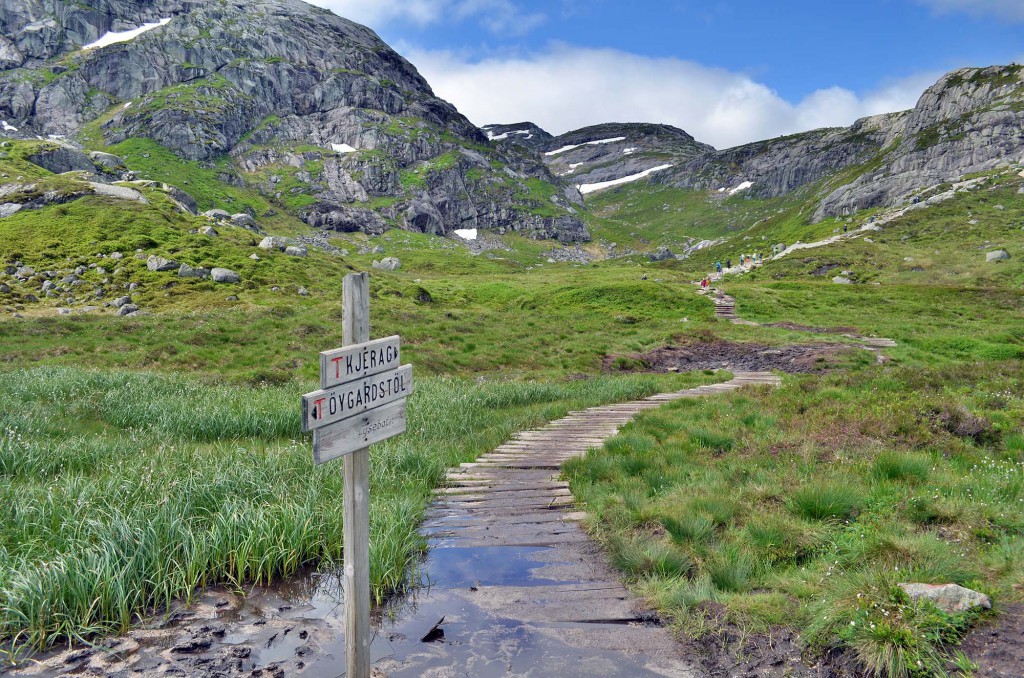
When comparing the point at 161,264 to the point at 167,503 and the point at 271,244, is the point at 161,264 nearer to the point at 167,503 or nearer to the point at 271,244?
the point at 271,244

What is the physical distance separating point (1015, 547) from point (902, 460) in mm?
3184

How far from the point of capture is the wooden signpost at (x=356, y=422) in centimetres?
428

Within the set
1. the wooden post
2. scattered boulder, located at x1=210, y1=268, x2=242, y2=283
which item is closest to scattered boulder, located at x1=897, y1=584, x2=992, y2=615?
the wooden post

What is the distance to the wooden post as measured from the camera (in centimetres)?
451

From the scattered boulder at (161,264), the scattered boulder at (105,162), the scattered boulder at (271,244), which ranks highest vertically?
the scattered boulder at (105,162)

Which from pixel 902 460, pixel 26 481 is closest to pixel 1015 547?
pixel 902 460

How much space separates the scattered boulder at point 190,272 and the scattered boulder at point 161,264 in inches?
36.4

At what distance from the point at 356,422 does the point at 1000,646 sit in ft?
18.2


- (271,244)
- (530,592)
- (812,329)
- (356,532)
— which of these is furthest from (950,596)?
(271,244)

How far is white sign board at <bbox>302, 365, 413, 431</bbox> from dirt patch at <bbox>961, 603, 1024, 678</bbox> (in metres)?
5.12

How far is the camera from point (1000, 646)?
4.52 meters

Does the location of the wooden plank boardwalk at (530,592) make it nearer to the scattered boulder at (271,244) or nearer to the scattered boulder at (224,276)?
the scattered boulder at (224,276)

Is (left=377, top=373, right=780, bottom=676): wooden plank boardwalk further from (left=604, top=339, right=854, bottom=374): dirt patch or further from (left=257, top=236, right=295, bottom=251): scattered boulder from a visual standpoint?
(left=257, top=236, right=295, bottom=251): scattered boulder

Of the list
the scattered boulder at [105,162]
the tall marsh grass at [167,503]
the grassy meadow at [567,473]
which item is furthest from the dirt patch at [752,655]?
the scattered boulder at [105,162]
